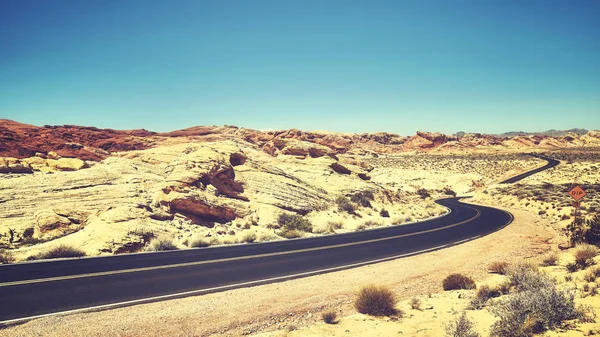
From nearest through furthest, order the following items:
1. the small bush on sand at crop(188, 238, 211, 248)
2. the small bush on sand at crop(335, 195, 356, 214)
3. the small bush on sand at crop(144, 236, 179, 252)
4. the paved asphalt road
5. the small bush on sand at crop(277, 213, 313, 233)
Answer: the paved asphalt road < the small bush on sand at crop(144, 236, 179, 252) < the small bush on sand at crop(188, 238, 211, 248) < the small bush on sand at crop(277, 213, 313, 233) < the small bush on sand at crop(335, 195, 356, 214)

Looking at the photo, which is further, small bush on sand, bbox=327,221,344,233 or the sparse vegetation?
A: the sparse vegetation

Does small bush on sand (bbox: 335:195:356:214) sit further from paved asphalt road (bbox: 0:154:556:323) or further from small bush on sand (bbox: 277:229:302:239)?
paved asphalt road (bbox: 0:154:556:323)

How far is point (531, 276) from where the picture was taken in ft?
32.5

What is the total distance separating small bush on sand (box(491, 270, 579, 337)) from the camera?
6.63m

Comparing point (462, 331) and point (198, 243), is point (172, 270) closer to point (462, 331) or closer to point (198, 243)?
point (198, 243)

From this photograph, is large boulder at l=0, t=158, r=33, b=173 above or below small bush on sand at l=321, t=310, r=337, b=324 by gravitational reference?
above

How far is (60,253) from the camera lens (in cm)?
1466

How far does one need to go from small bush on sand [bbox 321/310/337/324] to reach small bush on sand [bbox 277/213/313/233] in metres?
13.4

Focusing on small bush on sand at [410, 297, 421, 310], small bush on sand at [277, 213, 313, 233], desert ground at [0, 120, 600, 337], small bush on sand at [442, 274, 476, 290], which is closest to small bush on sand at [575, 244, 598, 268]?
desert ground at [0, 120, 600, 337]

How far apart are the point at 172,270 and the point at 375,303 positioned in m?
7.53

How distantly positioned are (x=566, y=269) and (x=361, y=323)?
28.4ft

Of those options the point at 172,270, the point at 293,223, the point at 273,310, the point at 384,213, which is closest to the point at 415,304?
the point at 273,310

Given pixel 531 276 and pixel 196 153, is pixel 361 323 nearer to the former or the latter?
pixel 531 276

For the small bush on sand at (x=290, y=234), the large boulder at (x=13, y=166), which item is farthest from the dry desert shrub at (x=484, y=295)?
the large boulder at (x=13, y=166)
